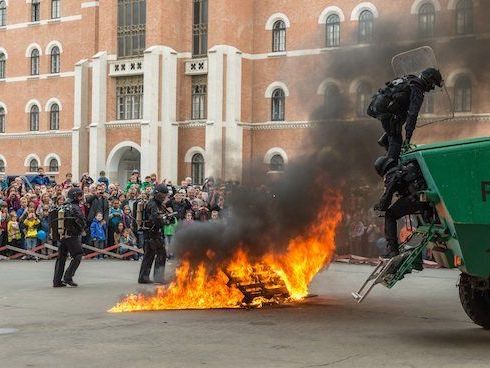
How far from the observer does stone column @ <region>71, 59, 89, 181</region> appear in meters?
44.6

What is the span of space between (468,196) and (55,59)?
40547mm

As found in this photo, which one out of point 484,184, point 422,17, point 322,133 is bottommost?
point 484,184

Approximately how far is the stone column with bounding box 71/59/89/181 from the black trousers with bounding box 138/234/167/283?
29.1 m

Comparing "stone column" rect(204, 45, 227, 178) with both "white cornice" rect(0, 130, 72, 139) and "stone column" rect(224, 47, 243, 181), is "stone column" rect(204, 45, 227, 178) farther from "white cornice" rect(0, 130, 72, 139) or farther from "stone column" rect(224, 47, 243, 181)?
"white cornice" rect(0, 130, 72, 139)

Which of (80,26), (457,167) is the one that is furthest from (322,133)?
(80,26)

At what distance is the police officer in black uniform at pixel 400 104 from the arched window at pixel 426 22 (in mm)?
4275

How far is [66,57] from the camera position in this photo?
46.3 meters

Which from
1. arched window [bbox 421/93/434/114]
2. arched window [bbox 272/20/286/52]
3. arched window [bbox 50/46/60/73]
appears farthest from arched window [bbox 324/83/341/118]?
arched window [bbox 50/46/60/73]

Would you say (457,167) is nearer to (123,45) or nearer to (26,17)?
(123,45)

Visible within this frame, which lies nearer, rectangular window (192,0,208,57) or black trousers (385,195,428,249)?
black trousers (385,195,428,249)

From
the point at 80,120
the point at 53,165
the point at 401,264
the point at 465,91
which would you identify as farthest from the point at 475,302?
the point at 53,165

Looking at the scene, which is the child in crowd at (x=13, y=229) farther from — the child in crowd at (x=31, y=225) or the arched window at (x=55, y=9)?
the arched window at (x=55, y=9)

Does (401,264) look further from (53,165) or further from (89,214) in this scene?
(53,165)

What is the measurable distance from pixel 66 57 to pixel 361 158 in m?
35.1
